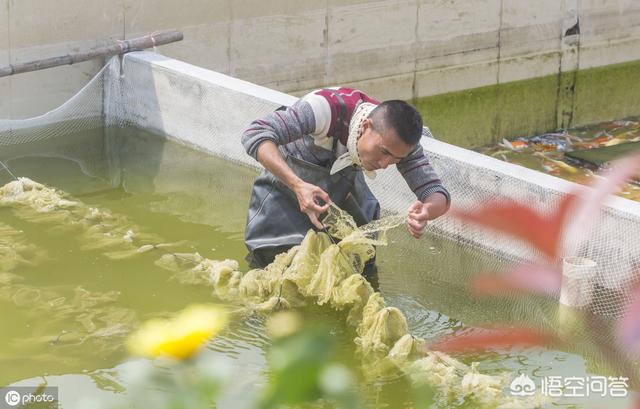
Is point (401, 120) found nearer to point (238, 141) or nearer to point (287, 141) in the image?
point (287, 141)

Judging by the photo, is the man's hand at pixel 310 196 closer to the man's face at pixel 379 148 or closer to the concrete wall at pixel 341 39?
the man's face at pixel 379 148

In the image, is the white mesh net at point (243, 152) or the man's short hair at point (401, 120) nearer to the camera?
the man's short hair at point (401, 120)

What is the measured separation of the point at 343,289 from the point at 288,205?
55cm

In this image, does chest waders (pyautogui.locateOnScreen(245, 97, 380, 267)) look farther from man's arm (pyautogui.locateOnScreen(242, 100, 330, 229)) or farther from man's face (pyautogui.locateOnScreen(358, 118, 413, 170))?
man's face (pyautogui.locateOnScreen(358, 118, 413, 170))

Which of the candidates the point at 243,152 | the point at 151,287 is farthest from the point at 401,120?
the point at 243,152

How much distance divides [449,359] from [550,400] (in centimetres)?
52

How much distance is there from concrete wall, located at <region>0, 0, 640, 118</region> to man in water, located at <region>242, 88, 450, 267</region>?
→ 3843mm

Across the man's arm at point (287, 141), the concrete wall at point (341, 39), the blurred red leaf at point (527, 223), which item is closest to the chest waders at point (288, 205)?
the man's arm at point (287, 141)

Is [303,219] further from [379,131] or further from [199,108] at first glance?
[199,108]

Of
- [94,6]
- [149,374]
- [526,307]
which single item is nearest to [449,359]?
[526,307]

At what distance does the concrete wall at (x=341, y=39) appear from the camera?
8898 mm

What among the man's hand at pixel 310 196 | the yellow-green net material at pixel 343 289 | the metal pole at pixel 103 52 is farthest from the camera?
the metal pole at pixel 103 52

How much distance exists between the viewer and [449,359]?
5.01 metres

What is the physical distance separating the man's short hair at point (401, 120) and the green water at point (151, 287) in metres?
1.13
